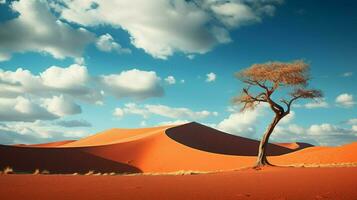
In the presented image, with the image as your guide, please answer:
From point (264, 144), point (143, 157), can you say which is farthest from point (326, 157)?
point (143, 157)

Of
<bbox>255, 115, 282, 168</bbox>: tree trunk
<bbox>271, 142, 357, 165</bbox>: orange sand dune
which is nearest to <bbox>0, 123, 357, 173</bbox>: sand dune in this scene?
<bbox>271, 142, 357, 165</bbox>: orange sand dune

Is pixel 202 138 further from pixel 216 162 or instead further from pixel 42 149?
pixel 42 149

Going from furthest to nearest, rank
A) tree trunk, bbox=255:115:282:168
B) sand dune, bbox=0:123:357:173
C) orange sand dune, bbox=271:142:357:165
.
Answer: sand dune, bbox=0:123:357:173
orange sand dune, bbox=271:142:357:165
tree trunk, bbox=255:115:282:168

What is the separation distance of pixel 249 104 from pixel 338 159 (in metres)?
12.0

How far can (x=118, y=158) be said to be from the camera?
39094 mm

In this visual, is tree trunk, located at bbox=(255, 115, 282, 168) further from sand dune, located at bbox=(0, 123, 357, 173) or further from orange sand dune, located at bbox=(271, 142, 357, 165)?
orange sand dune, located at bbox=(271, 142, 357, 165)

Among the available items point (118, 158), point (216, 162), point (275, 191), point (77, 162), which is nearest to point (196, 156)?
point (216, 162)

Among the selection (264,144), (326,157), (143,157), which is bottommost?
(143,157)

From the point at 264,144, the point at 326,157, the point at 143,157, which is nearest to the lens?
the point at 264,144

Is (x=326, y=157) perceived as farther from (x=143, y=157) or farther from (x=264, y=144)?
(x=143, y=157)

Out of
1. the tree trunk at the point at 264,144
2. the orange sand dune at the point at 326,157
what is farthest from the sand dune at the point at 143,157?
the tree trunk at the point at 264,144

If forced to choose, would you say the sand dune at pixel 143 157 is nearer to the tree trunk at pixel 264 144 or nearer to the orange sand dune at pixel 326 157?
the orange sand dune at pixel 326 157

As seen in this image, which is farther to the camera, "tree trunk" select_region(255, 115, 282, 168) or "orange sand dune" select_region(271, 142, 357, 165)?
"orange sand dune" select_region(271, 142, 357, 165)

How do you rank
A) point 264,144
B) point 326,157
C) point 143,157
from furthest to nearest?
1. point 143,157
2. point 326,157
3. point 264,144
